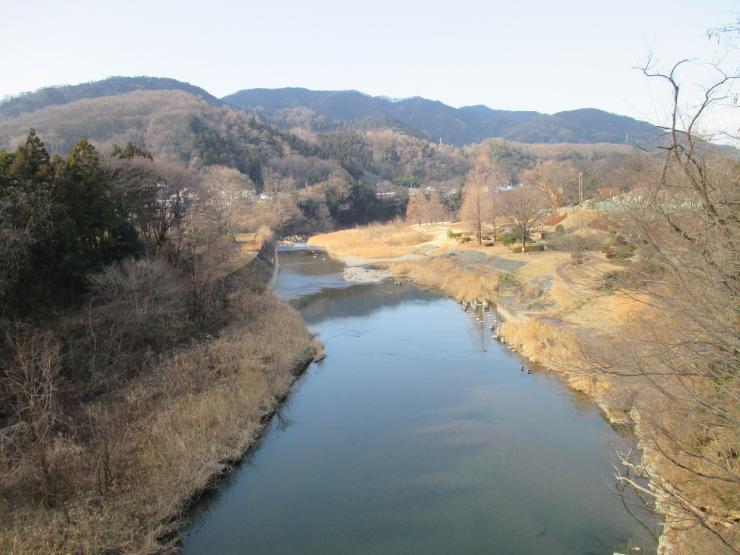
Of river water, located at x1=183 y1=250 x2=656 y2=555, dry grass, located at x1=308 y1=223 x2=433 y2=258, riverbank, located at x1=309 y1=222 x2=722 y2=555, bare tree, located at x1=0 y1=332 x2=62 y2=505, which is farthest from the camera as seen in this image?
dry grass, located at x1=308 y1=223 x2=433 y2=258

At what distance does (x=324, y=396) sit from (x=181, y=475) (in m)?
5.61

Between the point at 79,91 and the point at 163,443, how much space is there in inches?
5390

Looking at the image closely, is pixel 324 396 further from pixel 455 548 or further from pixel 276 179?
pixel 276 179

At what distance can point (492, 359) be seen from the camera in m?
17.2

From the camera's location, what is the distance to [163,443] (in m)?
10.4

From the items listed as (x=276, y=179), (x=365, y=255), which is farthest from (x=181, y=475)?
(x=276, y=179)

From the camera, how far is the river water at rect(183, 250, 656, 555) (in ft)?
27.7

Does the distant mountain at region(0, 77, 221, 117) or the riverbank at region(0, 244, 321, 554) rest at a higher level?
the distant mountain at region(0, 77, 221, 117)

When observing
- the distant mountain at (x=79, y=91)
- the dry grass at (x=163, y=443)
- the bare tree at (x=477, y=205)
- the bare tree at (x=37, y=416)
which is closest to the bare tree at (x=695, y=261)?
the dry grass at (x=163, y=443)

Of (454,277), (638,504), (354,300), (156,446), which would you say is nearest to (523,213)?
(454,277)

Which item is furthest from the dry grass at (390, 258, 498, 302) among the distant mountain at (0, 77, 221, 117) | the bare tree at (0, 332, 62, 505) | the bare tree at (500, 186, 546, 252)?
the distant mountain at (0, 77, 221, 117)

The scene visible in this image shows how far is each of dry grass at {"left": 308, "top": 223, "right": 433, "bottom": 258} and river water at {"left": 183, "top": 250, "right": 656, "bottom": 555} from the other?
2590 cm

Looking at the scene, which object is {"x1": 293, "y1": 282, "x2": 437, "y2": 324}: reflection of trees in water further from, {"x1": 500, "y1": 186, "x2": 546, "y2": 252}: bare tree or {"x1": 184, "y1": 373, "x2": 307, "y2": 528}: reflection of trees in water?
{"x1": 184, "y1": 373, "x2": 307, "y2": 528}: reflection of trees in water

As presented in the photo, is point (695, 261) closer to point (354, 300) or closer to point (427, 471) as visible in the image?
point (427, 471)
